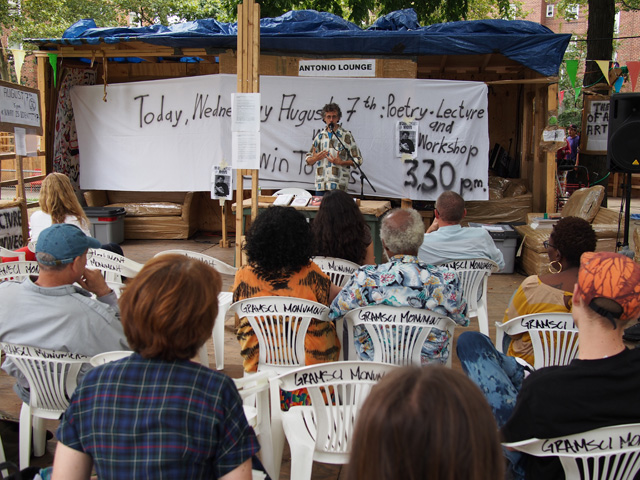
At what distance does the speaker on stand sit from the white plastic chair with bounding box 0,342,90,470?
5.28 m

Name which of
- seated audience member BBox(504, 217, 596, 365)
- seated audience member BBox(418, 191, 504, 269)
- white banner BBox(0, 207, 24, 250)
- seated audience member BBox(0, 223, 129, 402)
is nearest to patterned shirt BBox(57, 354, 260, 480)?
seated audience member BBox(0, 223, 129, 402)

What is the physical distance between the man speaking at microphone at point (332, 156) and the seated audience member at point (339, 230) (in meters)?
3.35

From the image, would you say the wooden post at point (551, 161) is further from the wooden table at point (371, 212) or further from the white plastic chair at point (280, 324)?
the white plastic chair at point (280, 324)

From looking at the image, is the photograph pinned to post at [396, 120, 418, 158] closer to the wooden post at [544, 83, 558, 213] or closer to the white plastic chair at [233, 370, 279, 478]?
the wooden post at [544, 83, 558, 213]

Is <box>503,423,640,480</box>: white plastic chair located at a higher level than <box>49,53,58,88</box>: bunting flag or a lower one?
lower

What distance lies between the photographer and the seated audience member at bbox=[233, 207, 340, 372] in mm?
2873

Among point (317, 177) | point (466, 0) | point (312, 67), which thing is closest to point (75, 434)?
point (317, 177)

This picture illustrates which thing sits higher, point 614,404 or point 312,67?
point 312,67

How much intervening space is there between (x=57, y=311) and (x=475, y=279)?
2.82 meters

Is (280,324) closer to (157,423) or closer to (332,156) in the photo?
(157,423)

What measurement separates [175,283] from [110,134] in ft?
25.9

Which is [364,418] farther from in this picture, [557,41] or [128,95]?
[128,95]

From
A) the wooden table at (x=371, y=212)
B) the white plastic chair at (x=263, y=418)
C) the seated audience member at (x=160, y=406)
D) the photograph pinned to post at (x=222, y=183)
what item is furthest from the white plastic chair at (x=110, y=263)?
the photograph pinned to post at (x=222, y=183)

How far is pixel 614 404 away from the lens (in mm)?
1673
